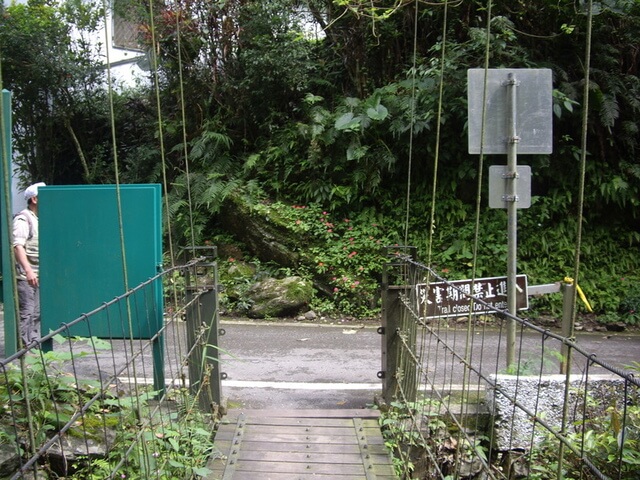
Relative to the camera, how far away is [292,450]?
3.47 meters

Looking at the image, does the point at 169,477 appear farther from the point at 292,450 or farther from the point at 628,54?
the point at 628,54

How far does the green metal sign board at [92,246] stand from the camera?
3.91m

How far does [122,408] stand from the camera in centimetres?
307

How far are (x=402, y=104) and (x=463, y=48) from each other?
1.30 m

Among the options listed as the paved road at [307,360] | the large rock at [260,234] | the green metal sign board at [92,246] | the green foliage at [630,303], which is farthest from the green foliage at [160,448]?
the green foliage at [630,303]

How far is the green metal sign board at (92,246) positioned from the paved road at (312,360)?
94 cm

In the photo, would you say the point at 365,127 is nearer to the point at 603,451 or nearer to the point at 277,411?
the point at 277,411

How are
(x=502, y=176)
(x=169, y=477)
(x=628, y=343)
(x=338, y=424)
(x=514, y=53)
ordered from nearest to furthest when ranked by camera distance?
1. (x=169, y=477)
2. (x=338, y=424)
3. (x=502, y=176)
4. (x=628, y=343)
5. (x=514, y=53)

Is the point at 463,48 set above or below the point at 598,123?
above

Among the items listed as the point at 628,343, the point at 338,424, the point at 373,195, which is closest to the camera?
the point at 338,424

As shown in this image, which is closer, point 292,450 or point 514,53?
point 292,450

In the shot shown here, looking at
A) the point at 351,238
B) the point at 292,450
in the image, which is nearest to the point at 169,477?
the point at 292,450

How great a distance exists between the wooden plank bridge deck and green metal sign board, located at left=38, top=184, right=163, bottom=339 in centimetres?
98

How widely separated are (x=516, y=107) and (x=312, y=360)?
Result: 3.33 m
